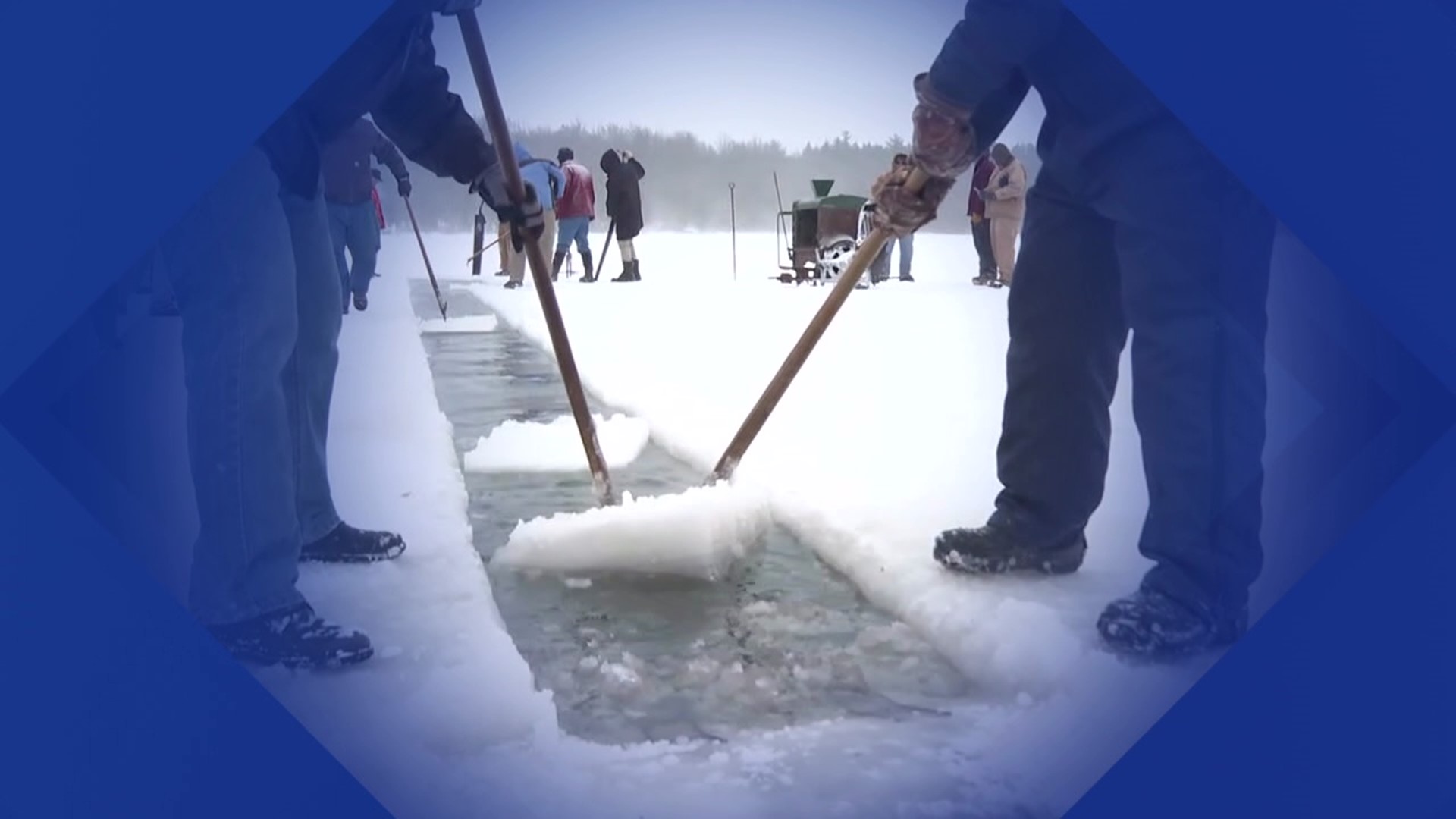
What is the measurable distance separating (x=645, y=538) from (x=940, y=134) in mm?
552

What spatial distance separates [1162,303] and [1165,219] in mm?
70

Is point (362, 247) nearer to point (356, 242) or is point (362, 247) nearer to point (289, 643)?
point (356, 242)

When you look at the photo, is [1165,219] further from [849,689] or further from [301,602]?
[301,602]

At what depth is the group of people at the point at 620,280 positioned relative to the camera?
2.47 ft

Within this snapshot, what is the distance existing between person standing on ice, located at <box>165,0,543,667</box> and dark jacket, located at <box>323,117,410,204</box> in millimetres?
14

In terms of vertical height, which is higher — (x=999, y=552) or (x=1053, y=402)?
(x=1053, y=402)

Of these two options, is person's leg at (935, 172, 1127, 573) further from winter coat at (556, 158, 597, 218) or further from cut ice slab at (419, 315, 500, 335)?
cut ice slab at (419, 315, 500, 335)

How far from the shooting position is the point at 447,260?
1.00 meters

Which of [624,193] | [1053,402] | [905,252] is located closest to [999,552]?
[1053,402]

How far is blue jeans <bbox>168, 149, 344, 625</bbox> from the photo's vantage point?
0.78 metres

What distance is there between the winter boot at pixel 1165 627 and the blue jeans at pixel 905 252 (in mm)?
537

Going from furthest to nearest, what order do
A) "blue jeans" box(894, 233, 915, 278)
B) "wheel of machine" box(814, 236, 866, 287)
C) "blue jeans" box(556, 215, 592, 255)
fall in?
"blue jeans" box(894, 233, 915, 278) → "wheel of machine" box(814, 236, 866, 287) → "blue jeans" box(556, 215, 592, 255)

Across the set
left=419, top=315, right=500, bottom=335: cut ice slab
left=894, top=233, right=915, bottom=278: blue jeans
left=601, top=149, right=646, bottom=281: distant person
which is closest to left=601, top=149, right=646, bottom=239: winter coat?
left=601, top=149, right=646, bottom=281: distant person

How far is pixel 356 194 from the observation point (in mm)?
871
